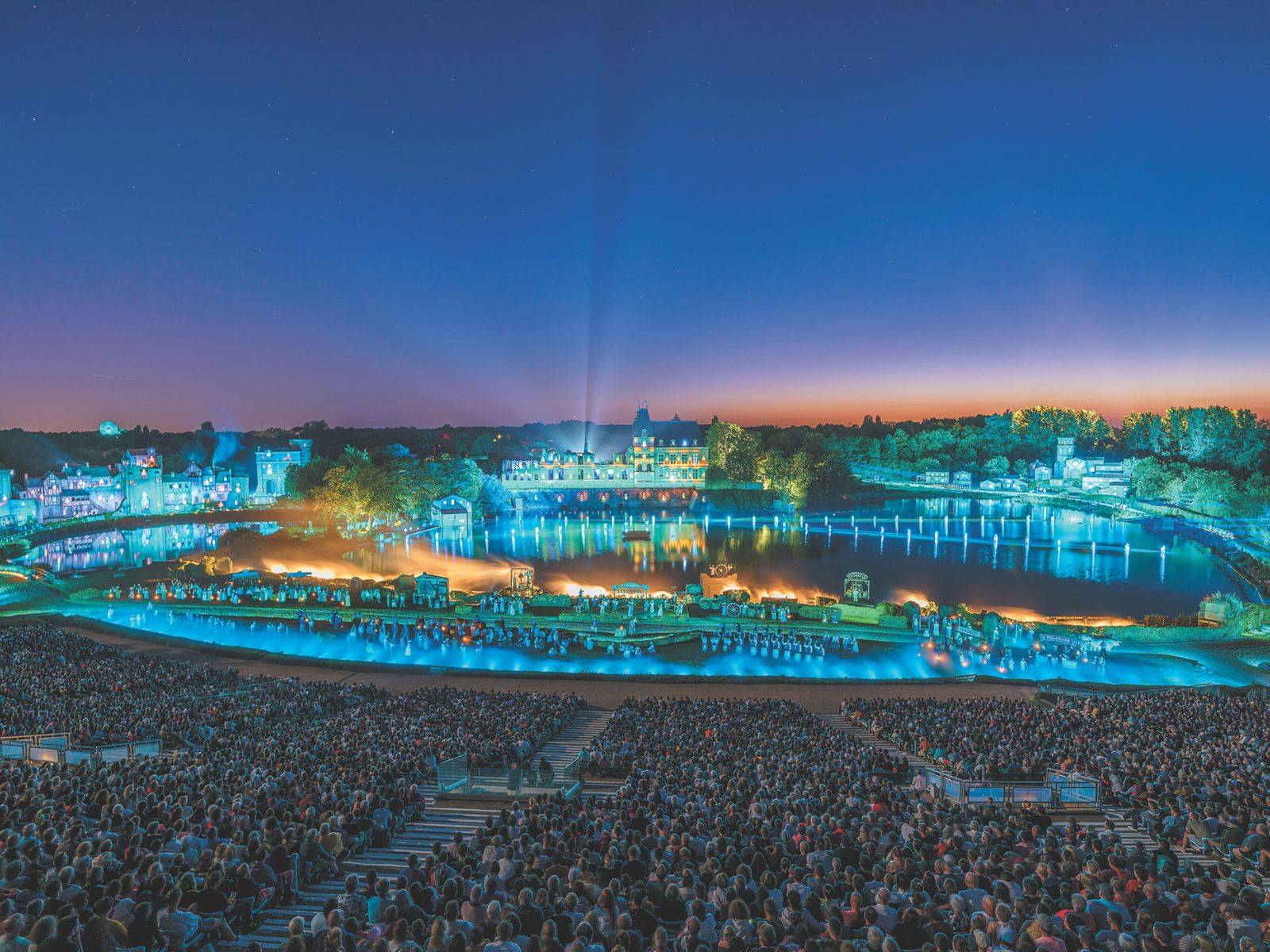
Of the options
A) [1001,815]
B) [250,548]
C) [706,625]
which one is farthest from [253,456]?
[1001,815]

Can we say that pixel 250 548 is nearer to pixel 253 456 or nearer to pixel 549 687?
pixel 549 687

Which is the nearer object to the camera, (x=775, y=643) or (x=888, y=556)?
(x=775, y=643)

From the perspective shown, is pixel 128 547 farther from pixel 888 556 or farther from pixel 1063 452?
pixel 1063 452

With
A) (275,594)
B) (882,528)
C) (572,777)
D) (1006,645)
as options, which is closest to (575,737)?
(572,777)

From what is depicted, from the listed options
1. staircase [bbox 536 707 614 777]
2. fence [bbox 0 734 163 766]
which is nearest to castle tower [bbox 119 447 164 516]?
fence [bbox 0 734 163 766]

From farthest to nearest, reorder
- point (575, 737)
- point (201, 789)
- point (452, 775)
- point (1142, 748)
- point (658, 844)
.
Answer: point (575, 737) < point (1142, 748) < point (452, 775) < point (201, 789) < point (658, 844)

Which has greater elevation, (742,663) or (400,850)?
(400,850)

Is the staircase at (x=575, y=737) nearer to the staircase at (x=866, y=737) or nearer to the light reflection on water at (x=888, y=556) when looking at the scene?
the staircase at (x=866, y=737)

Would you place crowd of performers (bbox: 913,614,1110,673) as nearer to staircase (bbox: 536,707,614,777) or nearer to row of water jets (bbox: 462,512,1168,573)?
staircase (bbox: 536,707,614,777)
